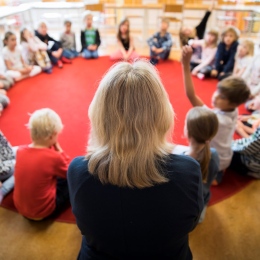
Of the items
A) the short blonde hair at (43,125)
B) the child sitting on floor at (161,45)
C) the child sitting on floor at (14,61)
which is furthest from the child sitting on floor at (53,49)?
the short blonde hair at (43,125)

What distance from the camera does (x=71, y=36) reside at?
429 cm

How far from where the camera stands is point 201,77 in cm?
342

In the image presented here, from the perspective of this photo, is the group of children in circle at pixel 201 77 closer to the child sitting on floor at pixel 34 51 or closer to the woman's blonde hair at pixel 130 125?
the child sitting on floor at pixel 34 51

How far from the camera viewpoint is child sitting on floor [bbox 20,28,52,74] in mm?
3604

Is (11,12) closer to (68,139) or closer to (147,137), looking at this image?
(68,139)

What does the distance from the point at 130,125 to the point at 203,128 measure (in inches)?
28.1

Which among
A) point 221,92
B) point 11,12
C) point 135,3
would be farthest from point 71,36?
point 221,92

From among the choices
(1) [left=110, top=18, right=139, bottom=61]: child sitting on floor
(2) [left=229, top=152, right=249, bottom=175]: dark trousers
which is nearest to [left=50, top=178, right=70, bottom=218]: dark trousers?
(2) [left=229, top=152, right=249, bottom=175]: dark trousers

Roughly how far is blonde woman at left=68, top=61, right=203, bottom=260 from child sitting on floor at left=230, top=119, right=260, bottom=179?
1.16 m

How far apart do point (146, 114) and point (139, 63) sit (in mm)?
Answer: 147

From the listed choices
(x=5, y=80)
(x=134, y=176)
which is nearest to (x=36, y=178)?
(x=134, y=176)

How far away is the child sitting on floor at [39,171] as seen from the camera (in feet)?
4.43

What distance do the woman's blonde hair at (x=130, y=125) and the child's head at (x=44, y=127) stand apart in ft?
2.55

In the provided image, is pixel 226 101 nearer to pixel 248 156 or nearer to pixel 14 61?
pixel 248 156
